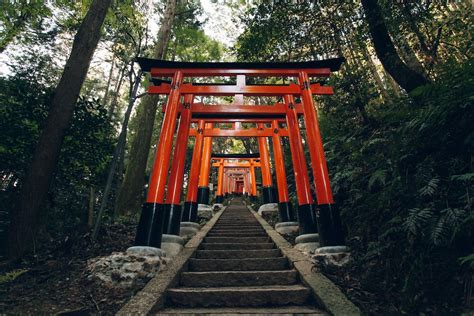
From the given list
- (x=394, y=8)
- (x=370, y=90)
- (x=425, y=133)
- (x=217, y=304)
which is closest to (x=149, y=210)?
(x=217, y=304)

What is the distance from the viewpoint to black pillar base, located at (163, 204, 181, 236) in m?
5.66

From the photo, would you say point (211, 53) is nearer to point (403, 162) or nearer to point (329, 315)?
point (403, 162)

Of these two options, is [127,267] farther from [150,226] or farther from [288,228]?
[288,228]

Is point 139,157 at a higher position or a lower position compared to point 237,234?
higher

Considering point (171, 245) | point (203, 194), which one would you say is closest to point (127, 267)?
point (171, 245)

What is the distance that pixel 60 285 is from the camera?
12.0 ft

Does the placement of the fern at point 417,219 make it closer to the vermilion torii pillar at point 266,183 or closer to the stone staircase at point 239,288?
the stone staircase at point 239,288

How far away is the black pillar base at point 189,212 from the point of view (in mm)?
7945

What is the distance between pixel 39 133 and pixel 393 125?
728 centimetres

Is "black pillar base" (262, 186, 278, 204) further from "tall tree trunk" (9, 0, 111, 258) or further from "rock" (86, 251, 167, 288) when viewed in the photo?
"tall tree trunk" (9, 0, 111, 258)

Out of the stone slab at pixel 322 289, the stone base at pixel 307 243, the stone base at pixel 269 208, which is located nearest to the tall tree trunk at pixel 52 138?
the stone slab at pixel 322 289

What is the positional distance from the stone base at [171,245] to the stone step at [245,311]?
5.14 feet

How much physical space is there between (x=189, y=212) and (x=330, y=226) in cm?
474

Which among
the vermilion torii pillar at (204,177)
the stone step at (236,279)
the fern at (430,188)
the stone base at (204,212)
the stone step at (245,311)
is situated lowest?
the stone step at (245,311)
